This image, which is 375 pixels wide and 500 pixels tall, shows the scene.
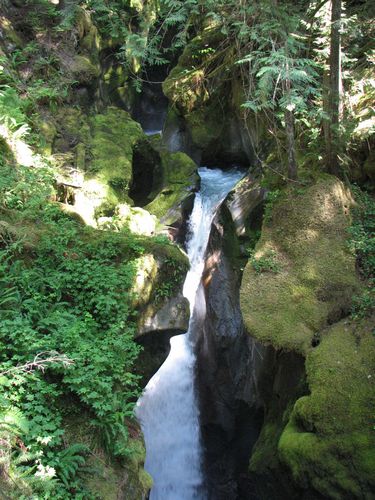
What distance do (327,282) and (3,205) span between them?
564 cm

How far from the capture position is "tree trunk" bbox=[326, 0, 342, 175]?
7008mm

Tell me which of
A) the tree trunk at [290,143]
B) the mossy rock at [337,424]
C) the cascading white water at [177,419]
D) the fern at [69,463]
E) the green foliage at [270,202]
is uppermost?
the tree trunk at [290,143]

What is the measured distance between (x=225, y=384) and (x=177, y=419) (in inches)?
54.3

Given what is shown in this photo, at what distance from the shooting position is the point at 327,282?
715cm

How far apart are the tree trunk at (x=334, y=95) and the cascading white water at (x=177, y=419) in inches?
174

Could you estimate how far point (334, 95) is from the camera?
7.58 meters

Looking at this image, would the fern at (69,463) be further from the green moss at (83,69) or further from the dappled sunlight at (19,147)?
the green moss at (83,69)

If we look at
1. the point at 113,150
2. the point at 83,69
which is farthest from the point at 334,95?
the point at 83,69

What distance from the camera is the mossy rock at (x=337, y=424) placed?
5.21 metres

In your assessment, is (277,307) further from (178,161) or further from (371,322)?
(178,161)

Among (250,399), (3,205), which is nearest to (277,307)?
(250,399)

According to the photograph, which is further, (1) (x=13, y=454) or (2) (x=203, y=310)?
(2) (x=203, y=310)

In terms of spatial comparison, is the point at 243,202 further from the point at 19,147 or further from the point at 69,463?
the point at 69,463

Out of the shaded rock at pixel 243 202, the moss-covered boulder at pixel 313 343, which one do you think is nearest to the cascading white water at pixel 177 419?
the shaded rock at pixel 243 202
